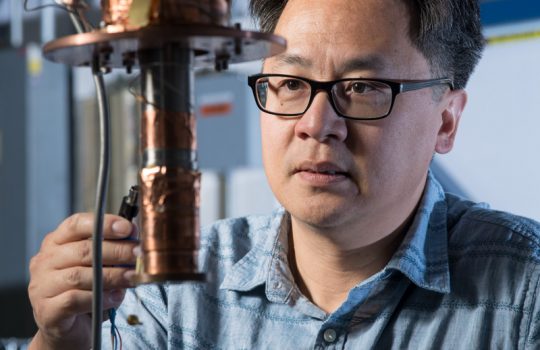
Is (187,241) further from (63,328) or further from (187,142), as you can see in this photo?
(63,328)

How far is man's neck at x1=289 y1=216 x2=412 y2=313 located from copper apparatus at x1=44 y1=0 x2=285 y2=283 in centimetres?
67

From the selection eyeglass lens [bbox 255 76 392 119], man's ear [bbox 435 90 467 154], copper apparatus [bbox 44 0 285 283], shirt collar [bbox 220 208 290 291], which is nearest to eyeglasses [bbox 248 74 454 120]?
eyeglass lens [bbox 255 76 392 119]

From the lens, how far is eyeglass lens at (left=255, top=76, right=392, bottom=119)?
1.19 metres

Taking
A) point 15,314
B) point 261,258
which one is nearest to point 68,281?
point 261,258

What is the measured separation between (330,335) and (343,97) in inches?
14.0

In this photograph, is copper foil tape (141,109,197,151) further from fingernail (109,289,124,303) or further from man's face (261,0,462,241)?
man's face (261,0,462,241)

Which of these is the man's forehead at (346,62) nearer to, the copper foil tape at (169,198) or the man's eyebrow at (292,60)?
the man's eyebrow at (292,60)

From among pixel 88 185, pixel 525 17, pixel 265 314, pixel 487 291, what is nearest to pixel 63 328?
pixel 265 314

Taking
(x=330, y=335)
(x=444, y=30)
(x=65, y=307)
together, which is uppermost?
(x=444, y=30)

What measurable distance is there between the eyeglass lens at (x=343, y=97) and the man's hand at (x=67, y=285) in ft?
1.19

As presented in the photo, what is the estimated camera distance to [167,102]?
25.0 inches

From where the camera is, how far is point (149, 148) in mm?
641

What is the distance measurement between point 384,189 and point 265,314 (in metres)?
0.29

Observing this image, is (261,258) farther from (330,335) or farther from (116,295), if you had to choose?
(116,295)
